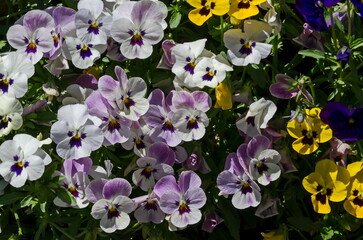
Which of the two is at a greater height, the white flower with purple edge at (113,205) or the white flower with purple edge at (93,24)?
the white flower with purple edge at (93,24)

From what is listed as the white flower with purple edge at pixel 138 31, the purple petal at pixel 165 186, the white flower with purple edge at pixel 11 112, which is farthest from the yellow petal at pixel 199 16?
the white flower with purple edge at pixel 11 112

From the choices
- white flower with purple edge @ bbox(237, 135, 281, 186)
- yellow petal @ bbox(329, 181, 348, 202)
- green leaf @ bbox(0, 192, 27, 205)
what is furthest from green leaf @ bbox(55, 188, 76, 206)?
yellow petal @ bbox(329, 181, 348, 202)

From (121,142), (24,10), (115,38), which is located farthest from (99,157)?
(24,10)

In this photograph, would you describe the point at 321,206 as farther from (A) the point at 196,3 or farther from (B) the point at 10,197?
(B) the point at 10,197

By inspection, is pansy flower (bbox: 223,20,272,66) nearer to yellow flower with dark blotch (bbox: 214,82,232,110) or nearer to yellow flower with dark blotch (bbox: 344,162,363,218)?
yellow flower with dark blotch (bbox: 214,82,232,110)

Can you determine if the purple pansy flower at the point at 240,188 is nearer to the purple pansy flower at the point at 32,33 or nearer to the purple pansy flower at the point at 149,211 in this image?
the purple pansy flower at the point at 149,211

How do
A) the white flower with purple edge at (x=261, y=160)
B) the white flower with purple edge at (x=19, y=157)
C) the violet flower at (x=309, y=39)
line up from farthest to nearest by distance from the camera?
1. the violet flower at (x=309, y=39)
2. the white flower with purple edge at (x=261, y=160)
3. the white flower with purple edge at (x=19, y=157)
